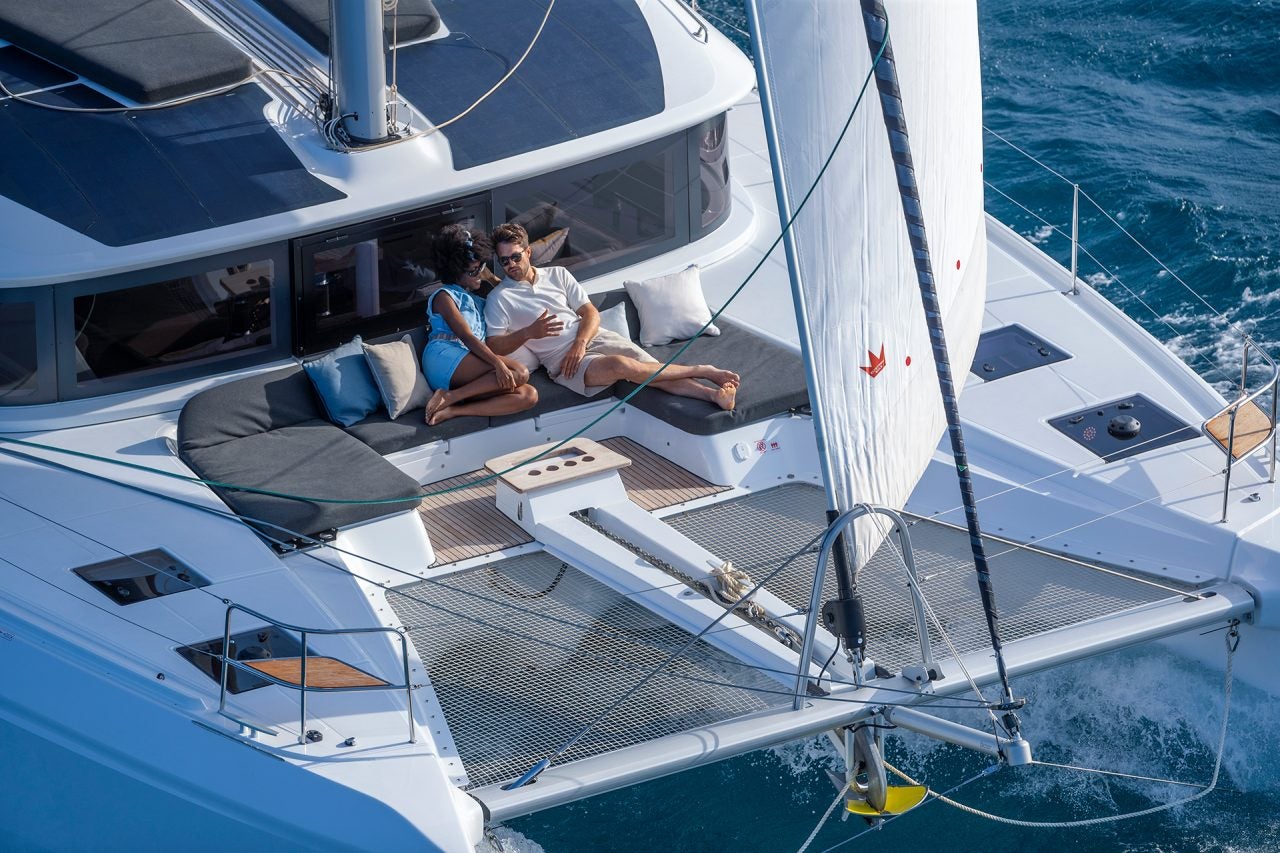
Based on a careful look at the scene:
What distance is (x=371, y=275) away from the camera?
22.2ft

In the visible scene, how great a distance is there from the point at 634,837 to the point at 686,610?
3.35 ft

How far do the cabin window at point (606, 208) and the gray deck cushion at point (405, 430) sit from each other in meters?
0.88

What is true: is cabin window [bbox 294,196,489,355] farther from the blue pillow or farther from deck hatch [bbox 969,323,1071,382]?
deck hatch [bbox 969,323,1071,382]


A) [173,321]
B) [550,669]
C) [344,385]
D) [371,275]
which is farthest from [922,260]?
[173,321]

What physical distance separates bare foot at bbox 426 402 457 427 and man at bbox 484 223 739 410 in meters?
0.35

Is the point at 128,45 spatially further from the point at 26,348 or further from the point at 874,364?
the point at 874,364

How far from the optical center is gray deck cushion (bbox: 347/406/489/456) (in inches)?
255

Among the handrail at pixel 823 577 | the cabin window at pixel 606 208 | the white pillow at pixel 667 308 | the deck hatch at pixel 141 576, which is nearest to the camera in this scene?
the handrail at pixel 823 577

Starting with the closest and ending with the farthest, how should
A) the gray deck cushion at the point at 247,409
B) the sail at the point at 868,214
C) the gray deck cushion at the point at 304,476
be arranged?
the sail at the point at 868,214, the gray deck cushion at the point at 304,476, the gray deck cushion at the point at 247,409

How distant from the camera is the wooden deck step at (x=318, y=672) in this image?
5102mm

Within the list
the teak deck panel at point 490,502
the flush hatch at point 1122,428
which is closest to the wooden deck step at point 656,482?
the teak deck panel at point 490,502

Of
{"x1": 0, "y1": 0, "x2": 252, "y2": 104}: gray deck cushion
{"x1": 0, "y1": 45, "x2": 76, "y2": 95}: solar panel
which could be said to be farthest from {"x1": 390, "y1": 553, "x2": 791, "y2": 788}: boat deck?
{"x1": 0, "y1": 45, "x2": 76, "y2": 95}: solar panel

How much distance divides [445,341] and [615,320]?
0.79 meters

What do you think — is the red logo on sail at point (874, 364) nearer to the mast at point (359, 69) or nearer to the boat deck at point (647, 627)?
the boat deck at point (647, 627)
